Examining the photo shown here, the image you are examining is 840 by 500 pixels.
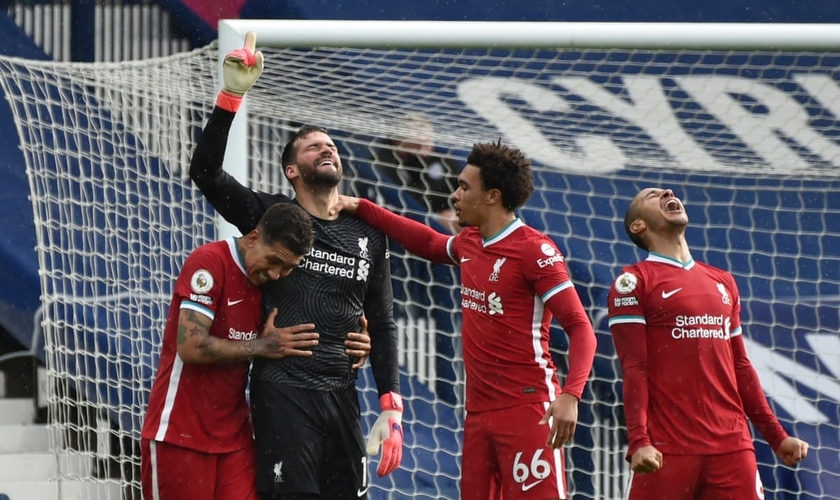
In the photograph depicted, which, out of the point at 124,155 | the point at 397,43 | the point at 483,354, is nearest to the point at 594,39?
the point at 397,43

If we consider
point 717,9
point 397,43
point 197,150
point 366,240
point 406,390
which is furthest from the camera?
point 717,9

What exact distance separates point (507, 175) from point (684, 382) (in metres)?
1.02

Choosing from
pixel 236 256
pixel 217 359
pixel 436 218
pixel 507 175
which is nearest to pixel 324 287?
pixel 236 256

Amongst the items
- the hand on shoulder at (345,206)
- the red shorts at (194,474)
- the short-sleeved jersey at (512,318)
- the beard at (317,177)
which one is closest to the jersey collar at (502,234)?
the short-sleeved jersey at (512,318)

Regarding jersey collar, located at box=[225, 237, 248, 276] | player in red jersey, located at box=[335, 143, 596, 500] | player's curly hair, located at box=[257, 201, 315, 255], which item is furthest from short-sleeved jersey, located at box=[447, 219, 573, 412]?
jersey collar, located at box=[225, 237, 248, 276]

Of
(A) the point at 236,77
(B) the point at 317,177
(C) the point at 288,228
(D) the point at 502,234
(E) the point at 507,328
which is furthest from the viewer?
(D) the point at 502,234

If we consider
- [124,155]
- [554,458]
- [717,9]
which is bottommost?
[554,458]

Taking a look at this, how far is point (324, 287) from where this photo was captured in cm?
418

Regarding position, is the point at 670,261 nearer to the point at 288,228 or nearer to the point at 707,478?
the point at 707,478

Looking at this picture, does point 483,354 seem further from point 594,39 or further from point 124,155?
point 124,155

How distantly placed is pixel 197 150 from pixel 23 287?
294 cm

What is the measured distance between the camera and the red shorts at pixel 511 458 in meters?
4.20

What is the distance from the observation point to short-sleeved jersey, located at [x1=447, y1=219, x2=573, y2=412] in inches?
169

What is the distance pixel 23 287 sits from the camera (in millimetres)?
6531
